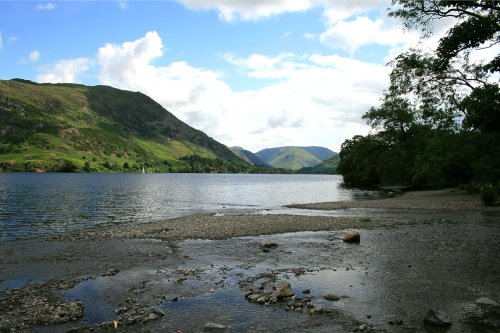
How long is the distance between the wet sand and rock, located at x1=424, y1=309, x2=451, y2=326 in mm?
359

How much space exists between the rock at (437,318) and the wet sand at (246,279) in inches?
14.1

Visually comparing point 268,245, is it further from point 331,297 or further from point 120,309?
point 120,309

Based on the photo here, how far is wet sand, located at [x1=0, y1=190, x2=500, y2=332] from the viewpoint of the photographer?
1382 cm

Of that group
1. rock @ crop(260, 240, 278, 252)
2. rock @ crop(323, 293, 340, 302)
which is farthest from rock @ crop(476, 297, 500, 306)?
rock @ crop(260, 240, 278, 252)

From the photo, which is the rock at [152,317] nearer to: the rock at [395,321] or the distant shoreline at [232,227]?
the rock at [395,321]

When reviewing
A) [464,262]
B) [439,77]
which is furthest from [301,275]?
[439,77]

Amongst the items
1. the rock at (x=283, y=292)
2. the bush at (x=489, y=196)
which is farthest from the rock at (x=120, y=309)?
the bush at (x=489, y=196)

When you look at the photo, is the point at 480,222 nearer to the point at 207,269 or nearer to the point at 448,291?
the point at 448,291

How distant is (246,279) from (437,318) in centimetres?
926

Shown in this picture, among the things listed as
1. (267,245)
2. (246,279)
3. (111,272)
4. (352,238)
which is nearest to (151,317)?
(246,279)

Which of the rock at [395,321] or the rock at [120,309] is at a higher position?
the rock at [395,321]

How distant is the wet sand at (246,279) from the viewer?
45.3 ft

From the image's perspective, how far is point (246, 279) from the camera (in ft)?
63.6

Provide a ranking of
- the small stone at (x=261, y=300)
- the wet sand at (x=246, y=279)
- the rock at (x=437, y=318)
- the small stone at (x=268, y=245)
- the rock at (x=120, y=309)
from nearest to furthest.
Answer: the rock at (x=437, y=318) < the wet sand at (x=246, y=279) < the rock at (x=120, y=309) < the small stone at (x=261, y=300) < the small stone at (x=268, y=245)
